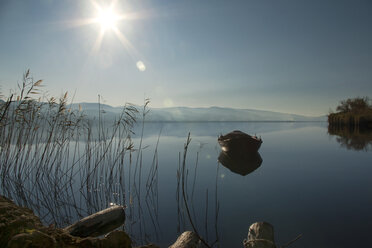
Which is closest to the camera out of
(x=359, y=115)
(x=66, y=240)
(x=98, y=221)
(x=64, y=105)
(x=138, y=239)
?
(x=66, y=240)

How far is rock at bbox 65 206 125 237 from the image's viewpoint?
9.46 feet

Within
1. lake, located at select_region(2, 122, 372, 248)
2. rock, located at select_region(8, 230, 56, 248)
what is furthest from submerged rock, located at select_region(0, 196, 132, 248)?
lake, located at select_region(2, 122, 372, 248)

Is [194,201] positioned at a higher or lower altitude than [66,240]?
lower

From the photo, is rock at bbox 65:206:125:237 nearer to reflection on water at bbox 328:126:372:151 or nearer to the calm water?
the calm water

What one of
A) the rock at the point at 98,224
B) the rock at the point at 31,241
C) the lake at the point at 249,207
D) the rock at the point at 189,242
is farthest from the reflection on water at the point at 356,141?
the rock at the point at 31,241

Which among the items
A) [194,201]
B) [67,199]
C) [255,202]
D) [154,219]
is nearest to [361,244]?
[255,202]

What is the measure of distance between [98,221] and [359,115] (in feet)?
154

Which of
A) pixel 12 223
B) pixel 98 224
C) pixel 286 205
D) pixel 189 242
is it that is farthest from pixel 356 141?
pixel 12 223

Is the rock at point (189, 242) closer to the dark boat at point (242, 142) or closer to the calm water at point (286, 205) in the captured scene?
the calm water at point (286, 205)

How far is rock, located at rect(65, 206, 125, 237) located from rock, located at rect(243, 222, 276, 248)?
7.91 feet

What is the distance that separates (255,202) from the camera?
16.7 ft

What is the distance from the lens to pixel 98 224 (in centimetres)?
309

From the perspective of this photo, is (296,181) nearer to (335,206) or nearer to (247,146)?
(335,206)

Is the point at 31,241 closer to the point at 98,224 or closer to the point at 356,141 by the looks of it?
the point at 98,224
